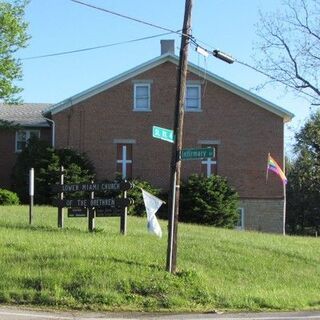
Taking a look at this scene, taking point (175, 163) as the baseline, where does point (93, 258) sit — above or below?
below

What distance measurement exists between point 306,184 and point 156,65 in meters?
A: 31.9

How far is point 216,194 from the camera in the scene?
32750 millimetres

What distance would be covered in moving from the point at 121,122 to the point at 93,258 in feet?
75.1

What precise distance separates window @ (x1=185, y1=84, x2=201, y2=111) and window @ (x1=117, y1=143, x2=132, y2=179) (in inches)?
159

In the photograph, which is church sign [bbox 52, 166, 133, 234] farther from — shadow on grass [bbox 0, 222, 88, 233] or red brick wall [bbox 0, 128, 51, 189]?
red brick wall [bbox 0, 128, 51, 189]

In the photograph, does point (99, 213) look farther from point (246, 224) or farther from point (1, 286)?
point (246, 224)

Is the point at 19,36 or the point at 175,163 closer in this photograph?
the point at 175,163

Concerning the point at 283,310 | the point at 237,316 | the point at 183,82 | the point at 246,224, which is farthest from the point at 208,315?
the point at 246,224

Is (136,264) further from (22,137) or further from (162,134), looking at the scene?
(22,137)

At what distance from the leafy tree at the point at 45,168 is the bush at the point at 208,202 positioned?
5.31 metres

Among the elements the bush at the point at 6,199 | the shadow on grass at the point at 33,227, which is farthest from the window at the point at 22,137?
the shadow on grass at the point at 33,227

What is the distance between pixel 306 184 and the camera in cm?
6306

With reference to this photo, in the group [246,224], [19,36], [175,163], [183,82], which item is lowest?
[246,224]

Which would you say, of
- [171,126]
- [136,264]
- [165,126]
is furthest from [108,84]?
[136,264]
